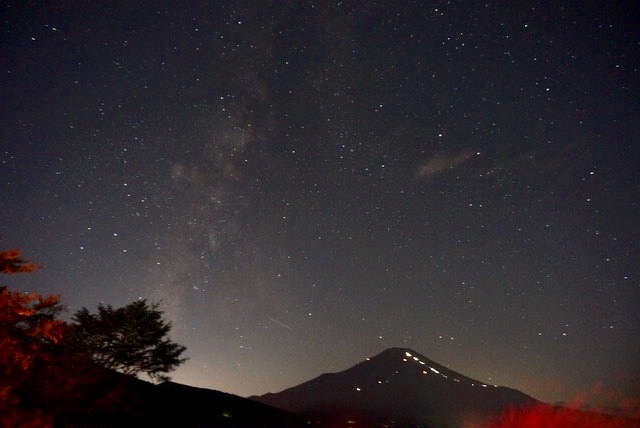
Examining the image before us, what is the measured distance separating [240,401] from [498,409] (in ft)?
435

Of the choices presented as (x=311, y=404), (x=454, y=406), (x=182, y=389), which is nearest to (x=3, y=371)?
(x=182, y=389)

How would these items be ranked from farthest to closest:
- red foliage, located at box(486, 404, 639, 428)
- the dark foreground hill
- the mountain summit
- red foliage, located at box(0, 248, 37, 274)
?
the mountain summit < red foliage, located at box(486, 404, 639, 428) < the dark foreground hill < red foliage, located at box(0, 248, 37, 274)

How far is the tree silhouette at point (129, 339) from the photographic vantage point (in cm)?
1827

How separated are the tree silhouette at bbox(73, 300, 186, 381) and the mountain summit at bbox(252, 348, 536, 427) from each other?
313 ft

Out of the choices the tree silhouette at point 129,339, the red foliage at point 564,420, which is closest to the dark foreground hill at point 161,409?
the tree silhouette at point 129,339

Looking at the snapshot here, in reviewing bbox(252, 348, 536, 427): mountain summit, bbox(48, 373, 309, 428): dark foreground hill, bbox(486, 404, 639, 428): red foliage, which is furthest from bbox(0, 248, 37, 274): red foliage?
bbox(486, 404, 639, 428): red foliage

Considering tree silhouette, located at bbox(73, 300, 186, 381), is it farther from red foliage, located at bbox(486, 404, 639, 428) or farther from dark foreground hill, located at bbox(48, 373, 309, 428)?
red foliage, located at bbox(486, 404, 639, 428)

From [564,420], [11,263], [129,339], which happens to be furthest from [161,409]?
[564,420]

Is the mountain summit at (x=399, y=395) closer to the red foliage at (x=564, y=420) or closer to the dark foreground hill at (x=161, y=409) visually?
the red foliage at (x=564, y=420)

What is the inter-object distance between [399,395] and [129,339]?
138844 mm

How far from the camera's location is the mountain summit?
390 feet

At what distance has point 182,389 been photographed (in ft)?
101

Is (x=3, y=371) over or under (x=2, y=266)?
under

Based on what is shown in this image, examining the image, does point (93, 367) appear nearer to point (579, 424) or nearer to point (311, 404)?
point (311, 404)
